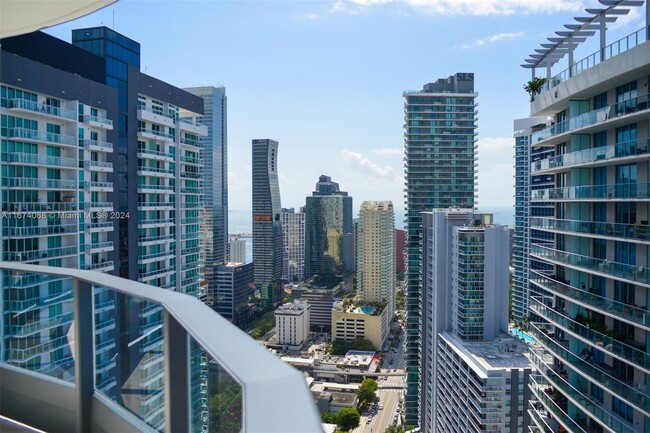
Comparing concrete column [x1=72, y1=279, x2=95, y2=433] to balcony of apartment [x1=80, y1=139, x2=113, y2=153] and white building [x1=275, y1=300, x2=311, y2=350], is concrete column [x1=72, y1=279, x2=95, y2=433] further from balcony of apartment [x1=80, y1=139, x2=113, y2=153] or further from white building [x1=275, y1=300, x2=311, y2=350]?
white building [x1=275, y1=300, x2=311, y2=350]

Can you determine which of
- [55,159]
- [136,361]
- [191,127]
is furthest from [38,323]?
[191,127]

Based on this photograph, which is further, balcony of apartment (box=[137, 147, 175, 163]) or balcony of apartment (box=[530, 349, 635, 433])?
balcony of apartment (box=[137, 147, 175, 163])

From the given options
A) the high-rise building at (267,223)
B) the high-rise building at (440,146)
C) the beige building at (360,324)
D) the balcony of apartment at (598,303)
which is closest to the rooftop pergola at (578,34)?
the balcony of apartment at (598,303)

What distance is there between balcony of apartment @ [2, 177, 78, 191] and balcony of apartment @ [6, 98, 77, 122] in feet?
3.85

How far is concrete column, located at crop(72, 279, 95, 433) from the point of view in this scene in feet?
5.56

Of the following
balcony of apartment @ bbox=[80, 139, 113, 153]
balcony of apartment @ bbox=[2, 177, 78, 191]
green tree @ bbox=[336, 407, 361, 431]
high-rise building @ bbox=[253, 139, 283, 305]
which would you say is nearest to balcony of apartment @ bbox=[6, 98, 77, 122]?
balcony of apartment @ bbox=[80, 139, 113, 153]

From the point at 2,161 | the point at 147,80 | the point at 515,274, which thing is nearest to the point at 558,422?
the point at 2,161

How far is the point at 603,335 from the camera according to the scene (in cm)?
664

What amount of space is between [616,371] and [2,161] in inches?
393

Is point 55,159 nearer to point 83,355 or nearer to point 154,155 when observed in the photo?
point 154,155

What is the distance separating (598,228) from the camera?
7.01m

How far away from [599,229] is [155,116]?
979 centimetres

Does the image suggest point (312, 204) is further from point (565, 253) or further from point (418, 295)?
point (565, 253)

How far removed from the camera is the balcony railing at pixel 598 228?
19.6 ft
